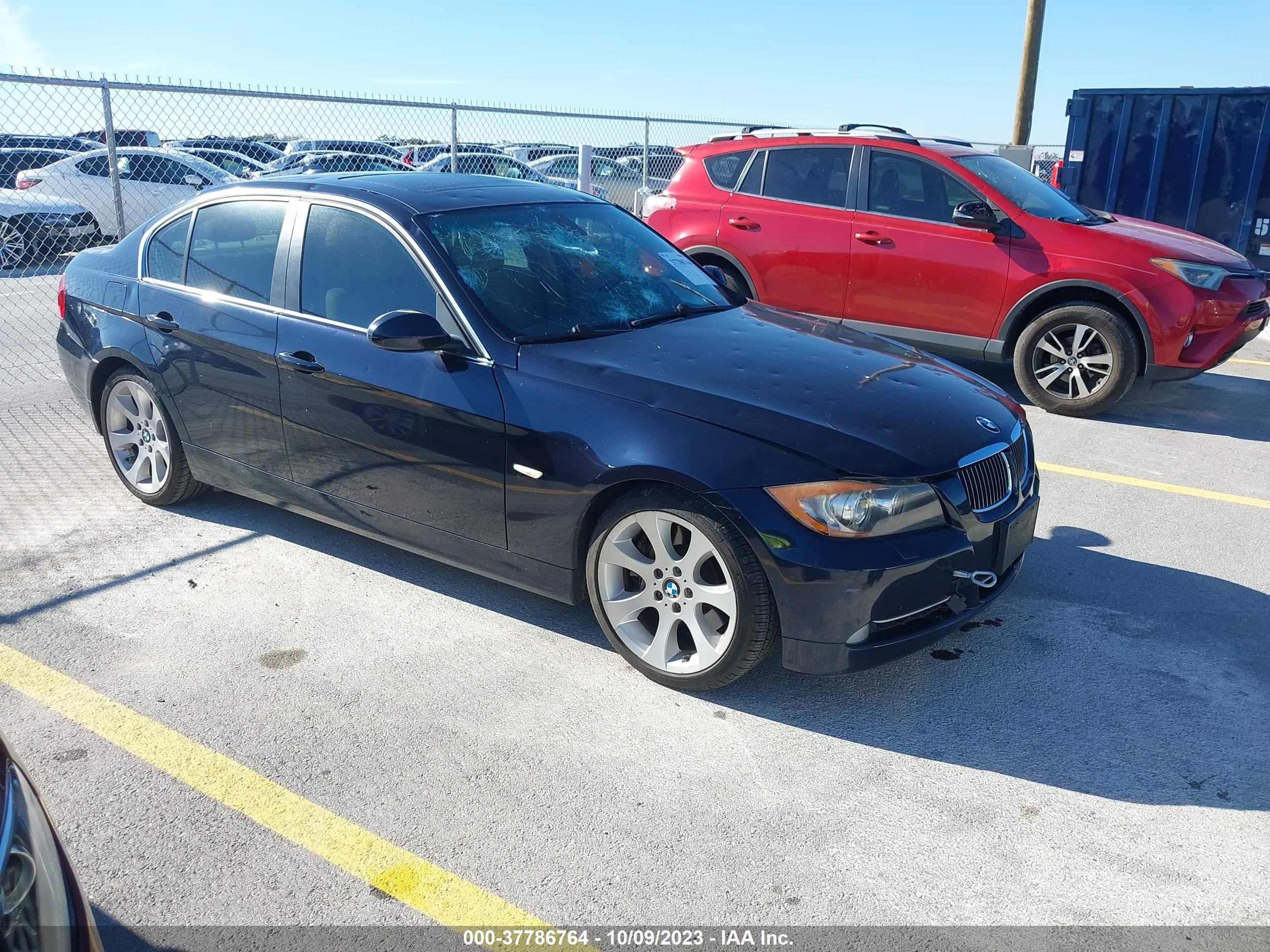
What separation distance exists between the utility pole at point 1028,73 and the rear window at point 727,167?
35.3 feet

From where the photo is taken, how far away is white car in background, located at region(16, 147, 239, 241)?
535 inches

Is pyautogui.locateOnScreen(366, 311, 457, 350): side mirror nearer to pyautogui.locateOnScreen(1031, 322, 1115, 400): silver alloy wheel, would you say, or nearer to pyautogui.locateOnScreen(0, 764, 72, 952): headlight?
pyautogui.locateOnScreen(0, 764, 72, 952): headlight

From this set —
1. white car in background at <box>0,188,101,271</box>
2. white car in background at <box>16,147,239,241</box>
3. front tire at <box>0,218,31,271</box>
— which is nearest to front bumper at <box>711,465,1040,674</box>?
front tire at <box>0,218,31,271</box>

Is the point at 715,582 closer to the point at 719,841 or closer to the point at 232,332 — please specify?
the point at 719,841

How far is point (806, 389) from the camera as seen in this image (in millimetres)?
3590

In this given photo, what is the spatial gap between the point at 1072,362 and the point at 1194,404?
1331 millimetres

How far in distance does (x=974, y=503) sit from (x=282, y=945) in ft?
7.93

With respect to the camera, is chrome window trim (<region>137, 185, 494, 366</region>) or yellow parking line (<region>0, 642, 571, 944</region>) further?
chrome window trim (<region>137, 185, 494, 366</region>)

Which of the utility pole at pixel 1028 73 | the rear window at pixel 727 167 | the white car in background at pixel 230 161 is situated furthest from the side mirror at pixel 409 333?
the utility pole at pixel 1028 73

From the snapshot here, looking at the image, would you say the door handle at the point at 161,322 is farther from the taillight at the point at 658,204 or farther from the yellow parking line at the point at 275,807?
the taillight at the point at 658,204

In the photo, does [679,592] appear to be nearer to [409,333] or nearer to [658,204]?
[409,333]

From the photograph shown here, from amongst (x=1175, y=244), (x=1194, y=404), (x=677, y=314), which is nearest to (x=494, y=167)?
(x=1175, y=244)

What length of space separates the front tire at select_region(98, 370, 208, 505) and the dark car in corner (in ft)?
11.0

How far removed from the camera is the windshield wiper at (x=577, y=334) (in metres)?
3.78
